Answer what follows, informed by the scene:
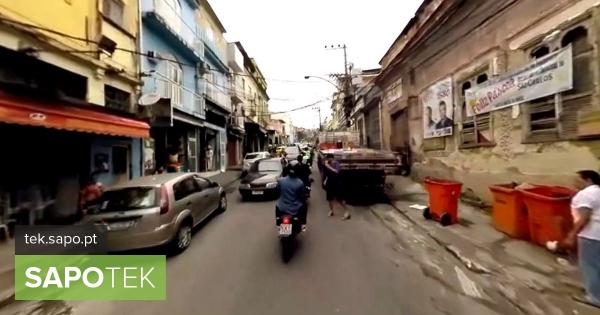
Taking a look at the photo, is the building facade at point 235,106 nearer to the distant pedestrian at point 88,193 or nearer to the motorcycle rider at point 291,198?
the distant pedestrian at point 88,193

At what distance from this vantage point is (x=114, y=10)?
39.8 ft

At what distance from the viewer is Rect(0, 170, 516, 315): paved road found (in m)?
→ 4.37

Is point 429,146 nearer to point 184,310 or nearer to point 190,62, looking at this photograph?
Answer: point 184,310

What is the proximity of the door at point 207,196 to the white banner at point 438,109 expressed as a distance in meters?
7.94

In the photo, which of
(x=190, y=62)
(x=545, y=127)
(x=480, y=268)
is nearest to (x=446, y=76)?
(x=545, y=127)

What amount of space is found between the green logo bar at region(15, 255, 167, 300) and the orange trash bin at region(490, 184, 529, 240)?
250 inches

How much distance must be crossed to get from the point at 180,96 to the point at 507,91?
47.9ft

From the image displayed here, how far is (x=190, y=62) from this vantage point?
20516mm

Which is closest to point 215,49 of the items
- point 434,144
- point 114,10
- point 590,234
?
point 114,10

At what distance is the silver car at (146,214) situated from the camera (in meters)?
6.32

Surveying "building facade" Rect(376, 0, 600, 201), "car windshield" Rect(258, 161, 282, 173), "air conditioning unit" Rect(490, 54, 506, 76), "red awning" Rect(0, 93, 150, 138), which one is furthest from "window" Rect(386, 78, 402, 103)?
"red awning" Rect(0, 93, 150, 138)

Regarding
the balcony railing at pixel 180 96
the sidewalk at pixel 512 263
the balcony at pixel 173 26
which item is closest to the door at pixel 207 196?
the sidewalk at pixel 512 263

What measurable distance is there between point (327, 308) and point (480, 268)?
2793 mm

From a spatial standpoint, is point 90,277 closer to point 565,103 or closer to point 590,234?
point 590,234
